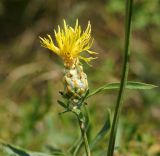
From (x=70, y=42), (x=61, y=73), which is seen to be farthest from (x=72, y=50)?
(x=61, y=73)

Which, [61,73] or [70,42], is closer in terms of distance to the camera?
[70,42]

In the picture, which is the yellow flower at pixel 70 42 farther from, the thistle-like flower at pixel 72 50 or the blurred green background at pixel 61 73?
the blurred green background at pixel 61 73

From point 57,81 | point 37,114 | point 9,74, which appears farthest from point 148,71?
point 37,114

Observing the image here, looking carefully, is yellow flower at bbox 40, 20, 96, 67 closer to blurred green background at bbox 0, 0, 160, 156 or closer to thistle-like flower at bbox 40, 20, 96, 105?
thistle-like flower at bbox 40, 20, 96, 105

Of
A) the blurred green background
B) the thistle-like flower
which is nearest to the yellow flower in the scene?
the thistle-like flower

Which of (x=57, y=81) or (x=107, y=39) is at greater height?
(x=107, y=39)

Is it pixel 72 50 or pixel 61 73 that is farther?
pixel 61 73

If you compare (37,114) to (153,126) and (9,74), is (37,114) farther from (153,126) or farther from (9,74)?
(9,74)

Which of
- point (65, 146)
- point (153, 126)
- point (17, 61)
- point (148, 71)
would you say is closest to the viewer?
point (65, 146)

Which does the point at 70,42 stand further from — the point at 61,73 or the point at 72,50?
the point at 61,73
